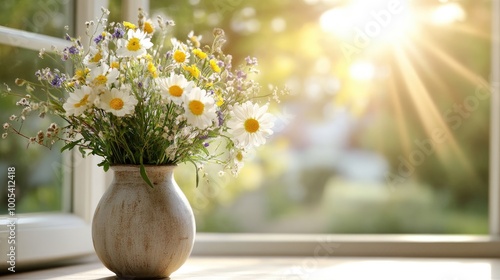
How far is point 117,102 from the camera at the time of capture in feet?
4.22

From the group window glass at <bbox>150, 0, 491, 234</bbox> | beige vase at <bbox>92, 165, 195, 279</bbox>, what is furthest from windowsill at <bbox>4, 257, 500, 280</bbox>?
window glass at <bbox>150, 0, 491, 234</bbox>

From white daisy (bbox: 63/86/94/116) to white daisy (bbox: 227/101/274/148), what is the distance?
0.28 metres

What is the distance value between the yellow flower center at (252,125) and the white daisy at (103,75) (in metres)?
0.27

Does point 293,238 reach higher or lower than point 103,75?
lower

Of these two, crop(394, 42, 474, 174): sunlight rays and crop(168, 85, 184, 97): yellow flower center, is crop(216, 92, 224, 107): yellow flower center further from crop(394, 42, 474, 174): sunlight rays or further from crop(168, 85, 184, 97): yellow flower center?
crop(394, 42, 474, 174): sunlight rays

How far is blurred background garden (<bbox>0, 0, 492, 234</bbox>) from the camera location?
3.77 m

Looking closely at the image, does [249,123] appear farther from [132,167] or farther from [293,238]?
[293,238]

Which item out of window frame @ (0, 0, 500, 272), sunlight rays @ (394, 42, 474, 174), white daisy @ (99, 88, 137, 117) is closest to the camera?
white daisy @ (99, 88, 137, 117)

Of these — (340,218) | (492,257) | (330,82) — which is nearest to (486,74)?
(330,82)

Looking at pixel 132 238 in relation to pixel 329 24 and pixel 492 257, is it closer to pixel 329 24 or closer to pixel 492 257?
pixel 492 257

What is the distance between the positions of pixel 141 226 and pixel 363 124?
10.6 ft

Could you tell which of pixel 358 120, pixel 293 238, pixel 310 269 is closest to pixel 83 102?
pixel 310 269

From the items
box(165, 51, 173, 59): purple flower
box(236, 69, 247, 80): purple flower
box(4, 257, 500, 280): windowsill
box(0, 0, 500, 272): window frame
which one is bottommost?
box(4, 257, 500, 280): windowsill

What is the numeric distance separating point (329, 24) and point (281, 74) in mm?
388
